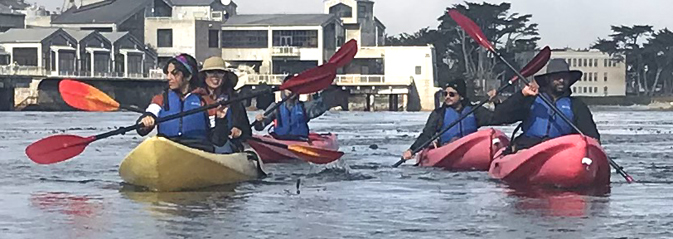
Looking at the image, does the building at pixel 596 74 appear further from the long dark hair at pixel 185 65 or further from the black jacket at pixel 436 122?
the long dark hair at pixel 185 65

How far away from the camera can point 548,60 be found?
15.5 m

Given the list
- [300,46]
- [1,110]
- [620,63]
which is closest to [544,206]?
[1,110]

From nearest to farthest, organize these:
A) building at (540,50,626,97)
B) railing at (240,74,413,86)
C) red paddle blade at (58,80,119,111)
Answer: red paddle blade at (58,80,119,111)
railing at (240,74,413,86)
building at (540,50,626,97)

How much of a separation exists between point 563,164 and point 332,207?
2.90 meters

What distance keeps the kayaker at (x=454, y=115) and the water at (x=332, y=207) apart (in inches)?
24.5

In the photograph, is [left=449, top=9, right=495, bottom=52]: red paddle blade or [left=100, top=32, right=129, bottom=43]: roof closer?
[left=449, top=9, right=495, bottom=52]: red paddle blade

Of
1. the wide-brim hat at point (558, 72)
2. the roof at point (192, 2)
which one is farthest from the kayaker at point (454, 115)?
the roof at point (192, 2)

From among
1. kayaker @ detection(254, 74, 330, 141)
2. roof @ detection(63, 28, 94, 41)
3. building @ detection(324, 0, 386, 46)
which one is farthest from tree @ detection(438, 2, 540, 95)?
kayaker @ detection(254, 74, 330, 141)

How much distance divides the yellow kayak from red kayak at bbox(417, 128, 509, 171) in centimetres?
398

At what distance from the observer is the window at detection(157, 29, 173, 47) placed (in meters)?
82.6

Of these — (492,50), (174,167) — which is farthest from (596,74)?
(174,167)

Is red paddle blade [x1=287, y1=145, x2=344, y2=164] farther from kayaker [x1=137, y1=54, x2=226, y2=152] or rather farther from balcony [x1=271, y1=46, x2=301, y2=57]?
balcony [x1=271, y1=46, x2=301, y2=57]

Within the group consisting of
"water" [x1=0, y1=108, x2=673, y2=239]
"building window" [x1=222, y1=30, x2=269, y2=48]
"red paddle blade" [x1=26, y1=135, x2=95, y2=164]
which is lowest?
"water" [x1=0, y1=108, x2=673, y2=239]

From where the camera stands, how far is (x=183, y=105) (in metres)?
13.1
